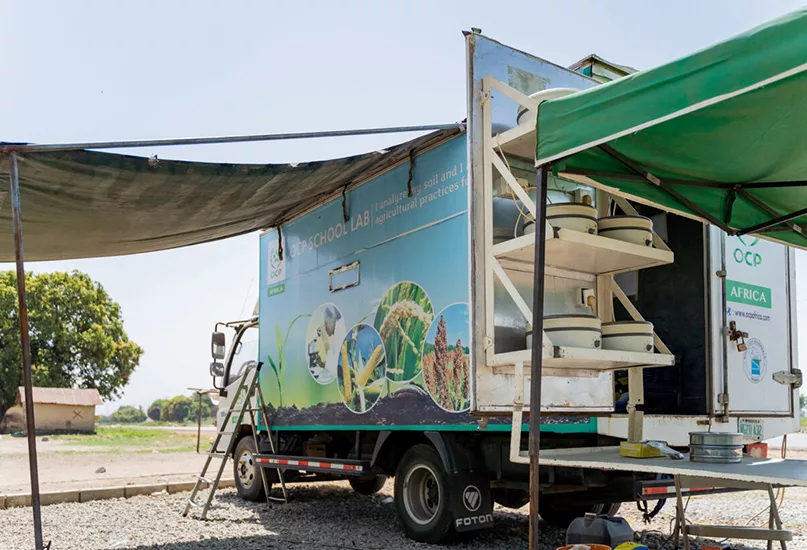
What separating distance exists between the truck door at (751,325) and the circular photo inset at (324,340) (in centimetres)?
337

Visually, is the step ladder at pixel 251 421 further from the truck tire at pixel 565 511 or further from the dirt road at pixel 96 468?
the truck tire at pixel 565 511

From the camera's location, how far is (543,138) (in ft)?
10.8

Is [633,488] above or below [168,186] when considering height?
below

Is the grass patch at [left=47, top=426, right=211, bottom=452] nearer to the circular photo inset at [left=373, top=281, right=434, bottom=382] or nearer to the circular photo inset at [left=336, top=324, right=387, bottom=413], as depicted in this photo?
the circular photo inset at [left=336, top=324, right=387, bottom=413]

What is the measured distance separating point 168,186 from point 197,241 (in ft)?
8.10

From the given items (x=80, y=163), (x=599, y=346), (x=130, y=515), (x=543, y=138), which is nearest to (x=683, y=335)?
(x=599, y=346)

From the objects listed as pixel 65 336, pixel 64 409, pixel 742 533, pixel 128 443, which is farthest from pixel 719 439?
pixel 65 336

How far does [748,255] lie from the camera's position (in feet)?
19.8

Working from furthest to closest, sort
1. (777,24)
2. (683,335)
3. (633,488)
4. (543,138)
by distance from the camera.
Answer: (683,335) → (633,488) → (543,138) → (777,24)

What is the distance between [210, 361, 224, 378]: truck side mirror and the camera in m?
9.98

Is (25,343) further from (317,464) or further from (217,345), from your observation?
(217,345)

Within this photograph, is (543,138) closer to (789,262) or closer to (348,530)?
(789,262)

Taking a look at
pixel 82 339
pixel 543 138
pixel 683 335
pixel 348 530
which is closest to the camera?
pixel 543 138

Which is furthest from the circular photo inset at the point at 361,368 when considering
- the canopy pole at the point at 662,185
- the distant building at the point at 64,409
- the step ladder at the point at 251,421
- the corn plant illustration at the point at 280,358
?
the distant building at the point at 64,409
